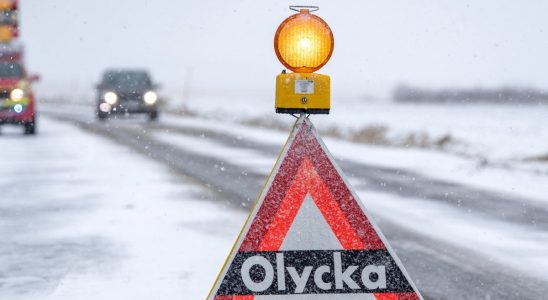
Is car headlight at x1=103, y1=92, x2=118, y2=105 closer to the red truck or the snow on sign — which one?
the red truck

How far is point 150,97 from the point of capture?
88.1 feet

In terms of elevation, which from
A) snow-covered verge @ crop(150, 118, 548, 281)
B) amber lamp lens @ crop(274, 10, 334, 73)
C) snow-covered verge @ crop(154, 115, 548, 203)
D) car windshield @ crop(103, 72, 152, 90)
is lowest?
snow-covered verge @ crop(154, 115, 548, 203)

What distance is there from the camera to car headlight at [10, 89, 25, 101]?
19.3 meters

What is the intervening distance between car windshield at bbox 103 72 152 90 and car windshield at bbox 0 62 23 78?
8.03 meters

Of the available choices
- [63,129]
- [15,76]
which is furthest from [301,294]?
[63,129]

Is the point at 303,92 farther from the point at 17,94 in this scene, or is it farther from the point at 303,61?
the point at 17,94

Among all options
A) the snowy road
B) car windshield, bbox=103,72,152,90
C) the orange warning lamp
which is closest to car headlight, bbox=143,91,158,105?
car windshield, bbox=103,72,152,90

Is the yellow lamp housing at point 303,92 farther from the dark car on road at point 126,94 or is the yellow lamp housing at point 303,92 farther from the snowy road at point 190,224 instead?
the dark car on road at point 126,94

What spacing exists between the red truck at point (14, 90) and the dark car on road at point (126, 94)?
7.34 meters

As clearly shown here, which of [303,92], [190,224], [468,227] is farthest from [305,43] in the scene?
[468,227]

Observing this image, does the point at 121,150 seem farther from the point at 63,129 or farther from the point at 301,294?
the point at 301,294

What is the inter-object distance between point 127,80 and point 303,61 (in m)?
25.4

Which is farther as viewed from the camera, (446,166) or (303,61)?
(446,166)

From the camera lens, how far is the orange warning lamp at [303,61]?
9.27 feet
